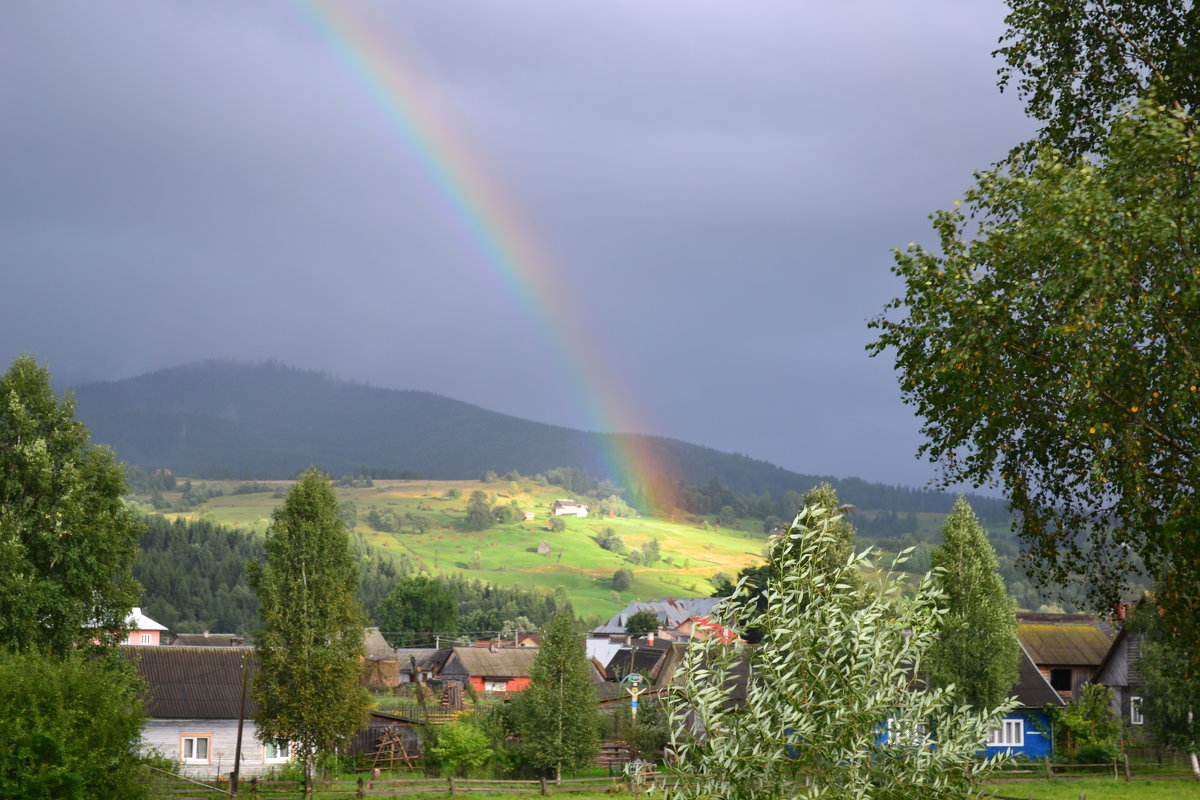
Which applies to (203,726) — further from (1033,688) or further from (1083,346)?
(1083,346)

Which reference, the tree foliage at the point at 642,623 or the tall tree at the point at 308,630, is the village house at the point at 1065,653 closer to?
the tall tree at the point at 308,630

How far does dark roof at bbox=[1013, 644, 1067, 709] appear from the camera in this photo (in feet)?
197

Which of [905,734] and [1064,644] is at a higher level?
[905,734]

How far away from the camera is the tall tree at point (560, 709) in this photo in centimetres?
4972

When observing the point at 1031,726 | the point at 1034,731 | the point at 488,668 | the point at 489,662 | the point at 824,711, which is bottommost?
the point at 488,668

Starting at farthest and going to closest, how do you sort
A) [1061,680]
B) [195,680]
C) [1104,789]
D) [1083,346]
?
[1061,680]
[195,680]
[1104,789]
[1083,346]

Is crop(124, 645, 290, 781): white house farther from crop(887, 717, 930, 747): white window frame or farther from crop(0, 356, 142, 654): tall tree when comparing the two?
crop(887, 717, 930, 747): white window frame

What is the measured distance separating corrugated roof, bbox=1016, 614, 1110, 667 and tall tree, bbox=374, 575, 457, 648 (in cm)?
9952

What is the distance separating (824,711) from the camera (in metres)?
11.1

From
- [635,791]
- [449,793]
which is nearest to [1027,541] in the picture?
[635,791]

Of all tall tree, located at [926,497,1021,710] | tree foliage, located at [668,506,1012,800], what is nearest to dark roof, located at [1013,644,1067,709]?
tall tree, located at [926,497,1021,710]

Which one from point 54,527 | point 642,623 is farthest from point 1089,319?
point 642,623

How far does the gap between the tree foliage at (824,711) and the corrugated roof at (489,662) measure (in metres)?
97.4

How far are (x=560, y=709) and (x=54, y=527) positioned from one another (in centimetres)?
2282
